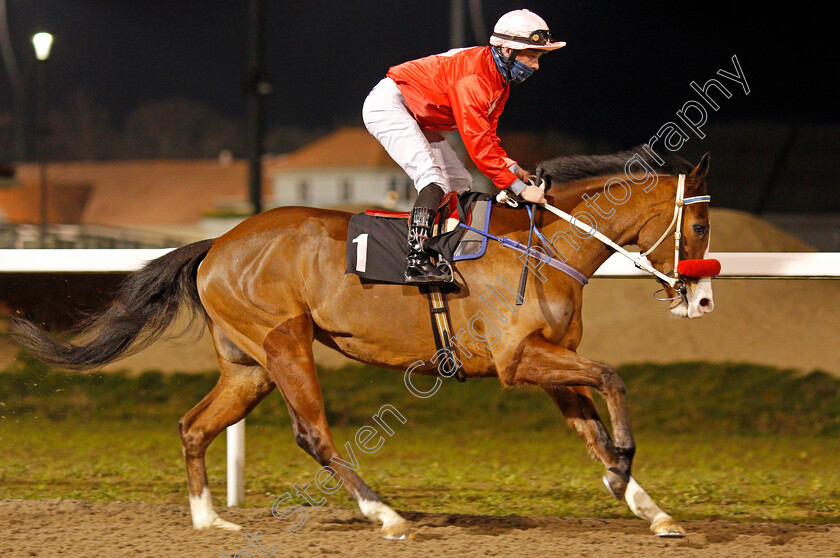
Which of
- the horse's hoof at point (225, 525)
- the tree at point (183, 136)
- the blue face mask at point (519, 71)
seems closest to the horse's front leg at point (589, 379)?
the blue face mask at point (519, 71)

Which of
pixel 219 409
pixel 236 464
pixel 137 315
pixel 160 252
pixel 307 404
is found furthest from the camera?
pixel 160 252

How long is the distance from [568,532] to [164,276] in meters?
2.00

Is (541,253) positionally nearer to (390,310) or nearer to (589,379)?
(589,379)

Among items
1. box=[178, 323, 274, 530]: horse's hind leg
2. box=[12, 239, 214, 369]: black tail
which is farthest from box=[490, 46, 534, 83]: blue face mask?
box=[178, 323, 274, 530]: horse's hind leg

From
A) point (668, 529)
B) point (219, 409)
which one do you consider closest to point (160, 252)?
point (219, 409)

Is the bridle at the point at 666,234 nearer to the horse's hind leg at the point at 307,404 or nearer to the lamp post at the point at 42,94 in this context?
the horse's hind leg at the point at 307,404

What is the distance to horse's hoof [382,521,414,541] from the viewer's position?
338cm

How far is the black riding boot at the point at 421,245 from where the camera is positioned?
3.39 meters

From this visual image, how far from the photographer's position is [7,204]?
44.4 meters

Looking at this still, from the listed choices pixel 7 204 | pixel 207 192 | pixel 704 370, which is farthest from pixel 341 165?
pixel 704 370

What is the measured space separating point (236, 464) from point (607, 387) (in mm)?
1857

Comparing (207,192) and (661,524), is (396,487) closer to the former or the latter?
(661,524)

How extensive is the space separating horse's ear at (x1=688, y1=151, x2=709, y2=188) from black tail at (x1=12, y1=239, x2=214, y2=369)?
2051 mm

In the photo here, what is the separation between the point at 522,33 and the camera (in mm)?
3473
